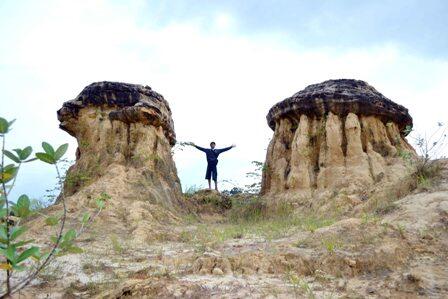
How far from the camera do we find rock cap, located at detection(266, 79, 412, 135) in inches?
381

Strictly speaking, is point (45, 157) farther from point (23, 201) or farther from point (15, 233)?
point (15, 233)

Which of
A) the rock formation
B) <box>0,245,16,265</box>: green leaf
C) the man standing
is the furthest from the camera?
the man standing

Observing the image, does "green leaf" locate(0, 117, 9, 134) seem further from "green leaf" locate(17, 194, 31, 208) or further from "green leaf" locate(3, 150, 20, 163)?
"green leaf" locate(17, 194, 31, 208)

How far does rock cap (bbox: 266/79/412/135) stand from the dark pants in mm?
2537

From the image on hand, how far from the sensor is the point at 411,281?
3.27 metres

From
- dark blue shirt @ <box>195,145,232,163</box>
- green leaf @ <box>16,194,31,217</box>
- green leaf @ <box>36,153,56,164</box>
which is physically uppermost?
dark blue shirt @ <box>195,145,232,163</box>

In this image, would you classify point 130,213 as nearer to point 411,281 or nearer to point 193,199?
point 193,199

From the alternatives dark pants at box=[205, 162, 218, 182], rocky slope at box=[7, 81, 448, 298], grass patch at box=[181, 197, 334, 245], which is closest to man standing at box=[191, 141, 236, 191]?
dark pants at box=[205, 162, 218, 182]

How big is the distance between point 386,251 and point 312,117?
6347 millimetres

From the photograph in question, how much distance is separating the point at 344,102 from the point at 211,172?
423 centimetres

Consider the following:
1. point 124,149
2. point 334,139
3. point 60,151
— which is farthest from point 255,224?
point 60,151

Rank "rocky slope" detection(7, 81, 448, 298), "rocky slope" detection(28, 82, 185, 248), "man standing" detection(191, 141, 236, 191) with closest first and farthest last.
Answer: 1. "rocky slope" detection(7, 81, 448, 298)
2. "rocky slope" detection(28, 82, 185, 248)
3. "man standing" detection(191, 141, 236, 191)

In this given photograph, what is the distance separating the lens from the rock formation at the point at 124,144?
8.58 meters

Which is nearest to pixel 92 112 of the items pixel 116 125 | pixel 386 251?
pixel 116 125
